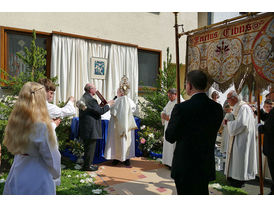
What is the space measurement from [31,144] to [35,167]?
0.24 m

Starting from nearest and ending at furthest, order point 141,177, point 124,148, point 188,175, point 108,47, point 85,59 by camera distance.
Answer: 1. point 188,175
2. point 141,177
3. point 124,148
4. point 85,59
5. point 108,47

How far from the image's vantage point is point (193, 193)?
229 centimetres

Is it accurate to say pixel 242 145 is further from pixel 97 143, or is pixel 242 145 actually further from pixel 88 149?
pixel 97 143

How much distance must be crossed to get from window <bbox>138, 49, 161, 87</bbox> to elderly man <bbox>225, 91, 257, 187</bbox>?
396 centimetres

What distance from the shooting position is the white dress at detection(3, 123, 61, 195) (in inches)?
75.0

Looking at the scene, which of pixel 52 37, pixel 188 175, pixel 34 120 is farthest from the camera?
pixel 52 37

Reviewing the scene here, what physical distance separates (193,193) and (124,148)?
3162mm

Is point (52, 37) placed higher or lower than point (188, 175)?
higher

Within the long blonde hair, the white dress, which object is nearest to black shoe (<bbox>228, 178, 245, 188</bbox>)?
the white dress

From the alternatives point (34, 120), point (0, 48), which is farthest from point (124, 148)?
point (0, 48)

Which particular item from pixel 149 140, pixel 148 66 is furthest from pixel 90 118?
pixel 148 66

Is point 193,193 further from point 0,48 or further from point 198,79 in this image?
point 0,48

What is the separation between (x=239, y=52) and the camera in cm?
308

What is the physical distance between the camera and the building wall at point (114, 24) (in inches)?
226
